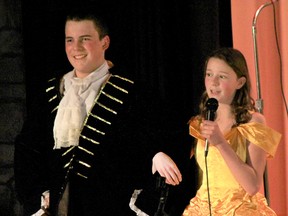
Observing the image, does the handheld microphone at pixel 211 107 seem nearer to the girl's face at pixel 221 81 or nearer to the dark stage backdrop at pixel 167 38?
the girl's face at pixel 221 81

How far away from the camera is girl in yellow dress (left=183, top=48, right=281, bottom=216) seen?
240cm

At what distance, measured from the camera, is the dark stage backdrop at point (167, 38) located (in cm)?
343

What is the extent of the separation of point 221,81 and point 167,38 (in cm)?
103

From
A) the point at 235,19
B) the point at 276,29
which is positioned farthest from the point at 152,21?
the point at 276,29

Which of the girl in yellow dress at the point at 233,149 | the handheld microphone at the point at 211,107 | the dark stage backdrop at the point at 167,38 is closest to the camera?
the handheld microphone at the point at 211,107

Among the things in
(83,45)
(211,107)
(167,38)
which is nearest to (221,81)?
(211,107)

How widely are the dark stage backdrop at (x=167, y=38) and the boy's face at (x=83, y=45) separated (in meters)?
0.88

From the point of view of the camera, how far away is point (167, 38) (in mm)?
3434

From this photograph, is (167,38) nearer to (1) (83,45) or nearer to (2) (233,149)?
→ (1) (83,45)

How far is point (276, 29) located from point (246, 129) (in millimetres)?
1135

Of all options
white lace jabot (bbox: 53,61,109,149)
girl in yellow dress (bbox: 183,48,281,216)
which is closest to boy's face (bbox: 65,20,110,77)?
white lace jabot (bbox: 53,61,109,149)

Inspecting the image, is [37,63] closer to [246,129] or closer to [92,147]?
[92,147]

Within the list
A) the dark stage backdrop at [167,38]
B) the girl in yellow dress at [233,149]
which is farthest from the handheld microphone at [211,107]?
the dark stage backdrop at [167,38]

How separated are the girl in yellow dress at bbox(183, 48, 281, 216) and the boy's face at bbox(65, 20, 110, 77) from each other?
1.53 ft
